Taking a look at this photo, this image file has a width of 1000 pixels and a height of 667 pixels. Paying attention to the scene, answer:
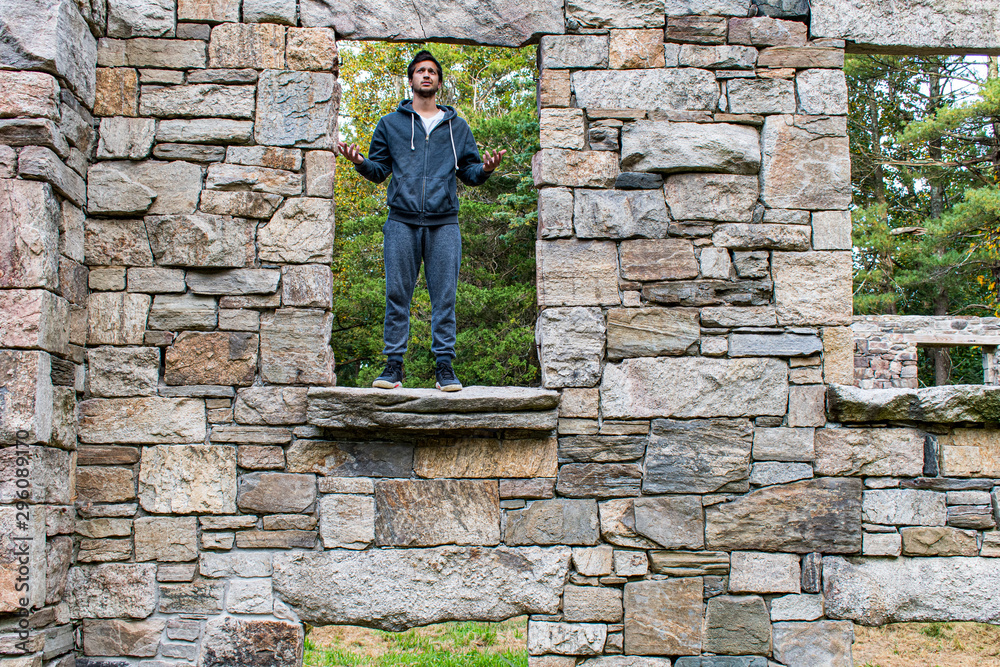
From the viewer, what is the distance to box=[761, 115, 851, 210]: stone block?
3.63 meters

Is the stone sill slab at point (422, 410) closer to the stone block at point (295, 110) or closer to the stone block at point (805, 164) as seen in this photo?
the stone block at point (295, 110)

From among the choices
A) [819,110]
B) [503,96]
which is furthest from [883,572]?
[503,96]

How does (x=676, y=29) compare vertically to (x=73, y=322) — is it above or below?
above

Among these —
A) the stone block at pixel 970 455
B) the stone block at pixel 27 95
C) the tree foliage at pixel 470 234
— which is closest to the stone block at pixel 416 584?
the stone block at pixel 970 455

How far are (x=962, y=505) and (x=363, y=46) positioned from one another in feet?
36.8

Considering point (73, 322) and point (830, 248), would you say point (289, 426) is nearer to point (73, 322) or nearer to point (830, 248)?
point (73, 322)

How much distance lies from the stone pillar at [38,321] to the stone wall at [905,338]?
30.1 ft

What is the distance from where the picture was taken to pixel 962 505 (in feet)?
11.6

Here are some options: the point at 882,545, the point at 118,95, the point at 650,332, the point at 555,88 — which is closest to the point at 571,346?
the point at 650,332

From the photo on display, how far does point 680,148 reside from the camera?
3.62 metres

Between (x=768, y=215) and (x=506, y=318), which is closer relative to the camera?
(x=768, y=215)

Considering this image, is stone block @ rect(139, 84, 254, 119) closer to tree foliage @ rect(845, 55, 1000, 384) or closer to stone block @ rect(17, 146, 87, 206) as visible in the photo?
stone block @ rect(17, 146, 87, 206)

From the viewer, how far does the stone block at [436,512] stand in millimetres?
3445

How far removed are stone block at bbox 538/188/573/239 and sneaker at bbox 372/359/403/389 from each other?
3.15ft
